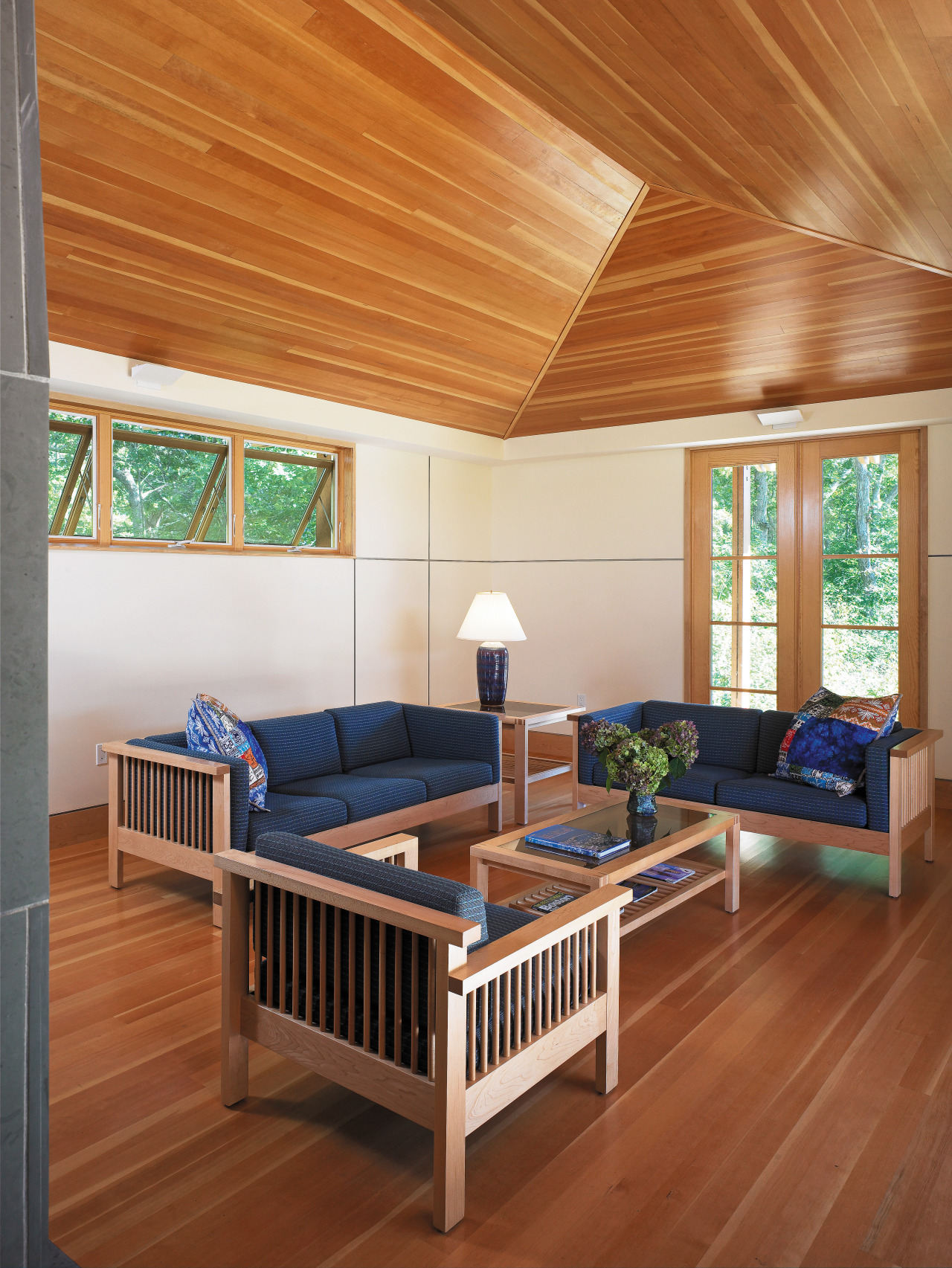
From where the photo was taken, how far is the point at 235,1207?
1.99 m

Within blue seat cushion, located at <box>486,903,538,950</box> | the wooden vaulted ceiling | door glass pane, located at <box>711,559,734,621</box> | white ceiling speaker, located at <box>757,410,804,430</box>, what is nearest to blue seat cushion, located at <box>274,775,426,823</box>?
blue seat cushion, located at <box>486,903,538,950</box>

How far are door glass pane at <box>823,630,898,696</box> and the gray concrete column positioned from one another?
5.61m

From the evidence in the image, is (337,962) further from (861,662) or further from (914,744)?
(861,662)

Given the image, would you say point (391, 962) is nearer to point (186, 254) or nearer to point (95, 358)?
point (186, 254)

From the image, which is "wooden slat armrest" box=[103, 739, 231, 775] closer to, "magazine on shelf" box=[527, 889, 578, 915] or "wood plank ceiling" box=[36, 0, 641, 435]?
"magazine on shelf" box=[527, 889, 578, 915]

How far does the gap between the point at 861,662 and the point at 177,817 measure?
14.9ft

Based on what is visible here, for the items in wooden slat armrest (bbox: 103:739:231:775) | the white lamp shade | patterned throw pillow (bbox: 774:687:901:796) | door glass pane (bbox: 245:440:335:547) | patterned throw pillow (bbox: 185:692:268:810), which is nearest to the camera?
wooden slat armrest (bbox: 103:739:231:775)

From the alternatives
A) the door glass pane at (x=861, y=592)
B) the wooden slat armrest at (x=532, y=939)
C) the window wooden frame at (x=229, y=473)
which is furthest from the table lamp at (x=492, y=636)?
the wooden slat armrest at (x=532, y=939)

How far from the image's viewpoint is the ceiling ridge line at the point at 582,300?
4504 millimetres

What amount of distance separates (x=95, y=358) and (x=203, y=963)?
121 inches

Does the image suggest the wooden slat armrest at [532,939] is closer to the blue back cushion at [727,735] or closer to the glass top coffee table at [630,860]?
the glass top coffee table at [630,860]

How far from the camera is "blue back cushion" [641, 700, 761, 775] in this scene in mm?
4992

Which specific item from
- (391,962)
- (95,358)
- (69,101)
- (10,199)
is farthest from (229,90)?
(391,962)

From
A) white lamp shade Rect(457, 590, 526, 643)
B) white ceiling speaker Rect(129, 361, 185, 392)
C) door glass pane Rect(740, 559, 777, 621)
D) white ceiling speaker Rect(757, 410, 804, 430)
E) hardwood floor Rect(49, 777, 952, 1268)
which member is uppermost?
white ceiling speaker Rect(757, 410, 804, 430)
